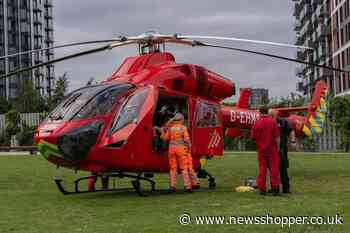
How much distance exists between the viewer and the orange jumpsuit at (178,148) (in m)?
12.7

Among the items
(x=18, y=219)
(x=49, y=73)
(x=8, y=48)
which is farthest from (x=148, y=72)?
(x=49, y=73)

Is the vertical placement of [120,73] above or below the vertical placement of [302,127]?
above

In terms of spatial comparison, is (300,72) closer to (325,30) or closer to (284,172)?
(325,30)

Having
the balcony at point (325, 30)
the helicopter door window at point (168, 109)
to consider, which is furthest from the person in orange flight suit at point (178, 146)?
the balcony at point (325, 30)

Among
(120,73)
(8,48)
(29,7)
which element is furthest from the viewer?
(29,7)

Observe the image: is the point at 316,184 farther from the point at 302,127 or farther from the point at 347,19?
the point at 347,19

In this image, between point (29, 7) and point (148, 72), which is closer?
point (148, 72)

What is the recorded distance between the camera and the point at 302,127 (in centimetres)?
1859

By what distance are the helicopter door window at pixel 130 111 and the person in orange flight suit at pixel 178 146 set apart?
0.83m

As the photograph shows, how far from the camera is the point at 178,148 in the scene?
1280 centimetres

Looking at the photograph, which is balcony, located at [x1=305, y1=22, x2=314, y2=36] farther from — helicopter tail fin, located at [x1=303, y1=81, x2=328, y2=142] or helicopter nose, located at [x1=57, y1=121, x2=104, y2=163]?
helicopter nose, located at [x1=57, y1=121, x2=104, y2=163]

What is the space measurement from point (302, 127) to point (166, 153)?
6.89 m

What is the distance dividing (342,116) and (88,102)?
33874 millimetres

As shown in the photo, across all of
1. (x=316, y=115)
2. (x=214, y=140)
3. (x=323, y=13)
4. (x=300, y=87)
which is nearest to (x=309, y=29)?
(x=323, y=13)
